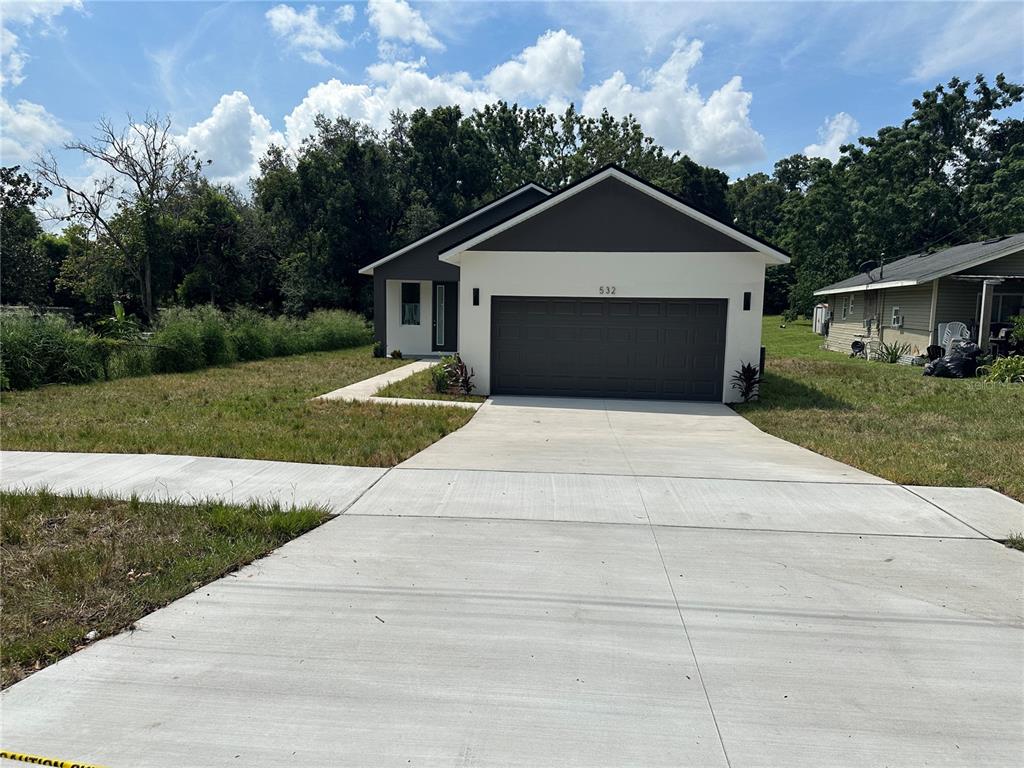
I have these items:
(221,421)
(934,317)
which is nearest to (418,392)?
(221,421)

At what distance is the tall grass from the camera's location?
1303cm

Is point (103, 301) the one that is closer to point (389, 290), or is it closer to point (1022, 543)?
point (389, 290)

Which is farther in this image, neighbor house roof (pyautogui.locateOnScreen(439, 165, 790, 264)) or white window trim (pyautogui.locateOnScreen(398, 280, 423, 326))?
white window trim (pyautogui.locateOnScreen(398, 280, 423, 326))

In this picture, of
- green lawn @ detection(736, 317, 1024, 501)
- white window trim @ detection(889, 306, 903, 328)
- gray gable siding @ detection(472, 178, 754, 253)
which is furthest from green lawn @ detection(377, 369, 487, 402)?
white window trim @ detection(889, 306, 903, 328)

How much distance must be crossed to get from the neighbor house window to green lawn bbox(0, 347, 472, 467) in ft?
23.7

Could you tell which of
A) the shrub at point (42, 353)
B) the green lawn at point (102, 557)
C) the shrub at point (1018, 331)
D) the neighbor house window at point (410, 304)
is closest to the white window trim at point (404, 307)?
the neighbor house window at point (410, 304)

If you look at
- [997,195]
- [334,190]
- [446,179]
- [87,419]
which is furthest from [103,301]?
[997,195]

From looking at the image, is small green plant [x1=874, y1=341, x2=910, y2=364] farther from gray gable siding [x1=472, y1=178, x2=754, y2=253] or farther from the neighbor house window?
the neighbor house window

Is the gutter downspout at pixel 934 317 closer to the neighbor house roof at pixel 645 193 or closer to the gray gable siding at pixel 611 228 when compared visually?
the neighbor house roof at pixel 645 193

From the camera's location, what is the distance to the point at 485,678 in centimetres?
315

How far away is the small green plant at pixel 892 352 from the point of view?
2236 centimetres

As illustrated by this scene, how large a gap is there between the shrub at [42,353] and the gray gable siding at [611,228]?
915 centimetres

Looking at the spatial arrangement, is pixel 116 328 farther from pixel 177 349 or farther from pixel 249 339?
pixel 249 339

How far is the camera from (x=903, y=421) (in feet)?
34.5
